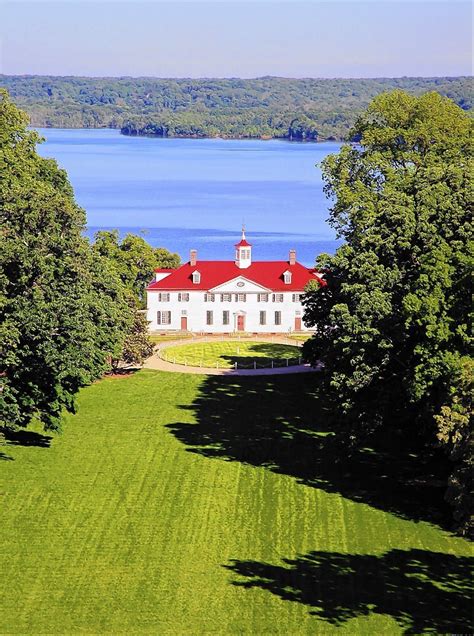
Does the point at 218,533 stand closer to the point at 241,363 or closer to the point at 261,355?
the point at 241,363

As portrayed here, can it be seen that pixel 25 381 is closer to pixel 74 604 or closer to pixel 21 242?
pixel 21 242

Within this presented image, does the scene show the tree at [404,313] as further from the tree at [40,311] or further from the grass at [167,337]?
the grass at [167,337]

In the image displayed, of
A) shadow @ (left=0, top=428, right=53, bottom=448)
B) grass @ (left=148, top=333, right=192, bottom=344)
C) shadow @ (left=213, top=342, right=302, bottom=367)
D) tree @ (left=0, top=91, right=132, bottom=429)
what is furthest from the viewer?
grass @ (left=148, top=333, right=192, bottom=344)

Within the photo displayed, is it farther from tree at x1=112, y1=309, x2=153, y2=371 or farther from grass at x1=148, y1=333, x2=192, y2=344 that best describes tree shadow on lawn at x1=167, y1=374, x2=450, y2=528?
grass at x1=148, y1=333, x2=192, y2=344

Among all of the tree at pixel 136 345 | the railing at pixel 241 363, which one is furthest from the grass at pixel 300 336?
the tree at pixel 136 345

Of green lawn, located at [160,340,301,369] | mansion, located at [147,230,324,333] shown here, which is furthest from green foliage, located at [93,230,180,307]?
green lawn, located at [160,340,301,369]

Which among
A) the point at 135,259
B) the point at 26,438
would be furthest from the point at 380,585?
the point at 135,259
